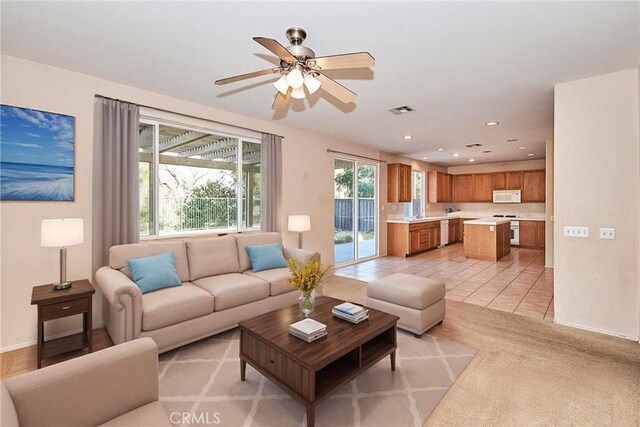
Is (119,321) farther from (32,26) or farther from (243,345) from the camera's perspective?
(32,26)

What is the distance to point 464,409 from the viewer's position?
203 centimetres

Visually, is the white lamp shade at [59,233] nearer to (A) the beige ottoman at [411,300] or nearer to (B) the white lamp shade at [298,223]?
(B) the white lamp shade at [298,223]

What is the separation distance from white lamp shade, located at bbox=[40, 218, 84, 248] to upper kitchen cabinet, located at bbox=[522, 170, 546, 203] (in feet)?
34.4

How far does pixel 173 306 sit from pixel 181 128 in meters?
2.38

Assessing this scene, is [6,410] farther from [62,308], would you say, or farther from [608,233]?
[608,233]

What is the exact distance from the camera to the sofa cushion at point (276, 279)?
3.51m

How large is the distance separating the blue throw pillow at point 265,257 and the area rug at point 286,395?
115 centimetres

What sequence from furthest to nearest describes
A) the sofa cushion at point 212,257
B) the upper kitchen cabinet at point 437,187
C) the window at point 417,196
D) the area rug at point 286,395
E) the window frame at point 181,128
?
the upper kitchen cabinet at point 437,187 < the window at point 417,196 < the window frame at point 181,128 < the sofa cushion at point 212,257 < the area rug at point 286,395

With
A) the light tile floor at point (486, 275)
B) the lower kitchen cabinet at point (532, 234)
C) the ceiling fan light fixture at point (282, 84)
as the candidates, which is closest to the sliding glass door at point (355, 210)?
the light tile floor at point (486, 275)

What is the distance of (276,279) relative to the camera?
3.57m

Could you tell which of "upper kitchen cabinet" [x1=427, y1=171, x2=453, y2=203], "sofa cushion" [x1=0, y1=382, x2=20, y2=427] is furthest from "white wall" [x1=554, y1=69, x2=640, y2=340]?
"upper kitchen cabinet" [x1=427, y1=171, x2=453, y2=203]

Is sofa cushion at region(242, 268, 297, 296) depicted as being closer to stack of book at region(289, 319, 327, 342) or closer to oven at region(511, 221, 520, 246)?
stack of book at region(289, 319, 327, 342)

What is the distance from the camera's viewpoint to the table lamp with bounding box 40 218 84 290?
2.55 meters

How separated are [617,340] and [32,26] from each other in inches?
234
